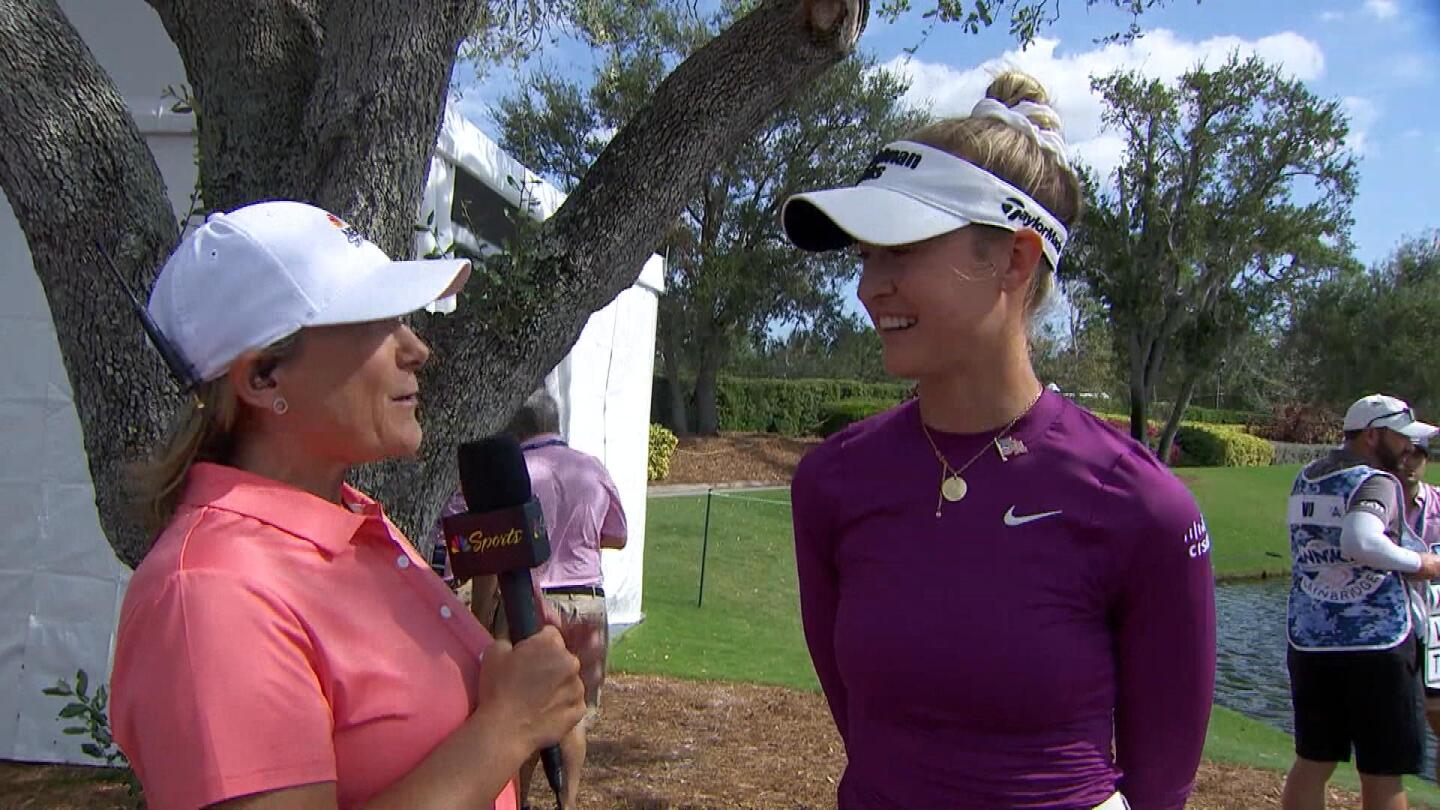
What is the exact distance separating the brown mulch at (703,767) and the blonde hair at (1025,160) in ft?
13.6

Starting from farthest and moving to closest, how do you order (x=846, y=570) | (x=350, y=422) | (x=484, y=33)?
(x=484, y=33) < (x=846, y=570) < (x=350, y=422)

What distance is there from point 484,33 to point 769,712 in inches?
236

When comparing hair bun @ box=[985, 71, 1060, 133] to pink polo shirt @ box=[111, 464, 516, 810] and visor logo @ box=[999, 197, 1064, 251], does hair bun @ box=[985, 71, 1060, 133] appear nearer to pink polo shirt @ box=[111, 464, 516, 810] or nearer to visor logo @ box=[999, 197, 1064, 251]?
visor logo @ box=[999, 197, 1064, 251]

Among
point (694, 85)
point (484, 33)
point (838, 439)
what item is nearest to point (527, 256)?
point (694, 85)

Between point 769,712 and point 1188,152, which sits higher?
point 1188,152

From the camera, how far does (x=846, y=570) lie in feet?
7.07

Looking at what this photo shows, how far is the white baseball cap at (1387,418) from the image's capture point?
500cm

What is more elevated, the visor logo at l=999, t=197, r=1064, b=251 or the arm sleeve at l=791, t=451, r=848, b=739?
the visor logo at l=999, t=197, r=1064, b=251

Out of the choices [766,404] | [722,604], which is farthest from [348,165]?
[766,404]

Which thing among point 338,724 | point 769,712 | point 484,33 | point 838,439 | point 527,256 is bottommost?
point 769,712

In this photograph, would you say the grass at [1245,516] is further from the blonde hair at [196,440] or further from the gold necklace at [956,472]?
the blonde hair at [196,440]

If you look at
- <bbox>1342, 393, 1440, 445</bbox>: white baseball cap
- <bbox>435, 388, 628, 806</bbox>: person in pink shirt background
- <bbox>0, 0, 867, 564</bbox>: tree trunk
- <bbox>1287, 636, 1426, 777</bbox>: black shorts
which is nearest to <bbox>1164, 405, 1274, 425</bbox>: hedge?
<bbox>1342, 393, 1440, 445</bbox>: white baseball cap

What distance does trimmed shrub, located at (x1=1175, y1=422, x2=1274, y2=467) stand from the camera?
1358 inches

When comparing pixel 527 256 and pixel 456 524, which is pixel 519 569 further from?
pixel 527 256
